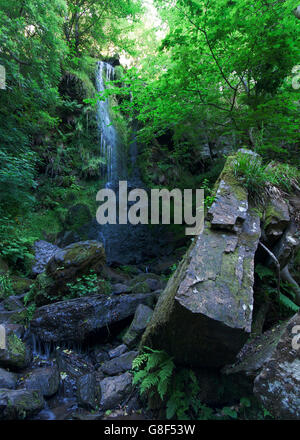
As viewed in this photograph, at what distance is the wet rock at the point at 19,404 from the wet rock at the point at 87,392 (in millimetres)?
442

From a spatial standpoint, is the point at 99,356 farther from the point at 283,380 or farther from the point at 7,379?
the point at 283,380

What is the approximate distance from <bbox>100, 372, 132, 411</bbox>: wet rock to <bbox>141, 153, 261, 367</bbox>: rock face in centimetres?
60

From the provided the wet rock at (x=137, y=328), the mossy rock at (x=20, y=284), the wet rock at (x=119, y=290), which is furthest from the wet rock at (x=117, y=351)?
the mossy rock at (x=20, y=284)

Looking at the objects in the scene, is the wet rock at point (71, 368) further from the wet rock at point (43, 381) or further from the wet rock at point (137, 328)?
the wet rock at point (137, 328)

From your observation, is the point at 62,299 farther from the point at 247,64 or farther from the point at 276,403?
the point at 247,64

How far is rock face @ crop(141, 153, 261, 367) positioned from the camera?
1806 millimetres

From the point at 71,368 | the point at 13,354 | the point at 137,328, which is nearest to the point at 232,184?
the point at 137,328

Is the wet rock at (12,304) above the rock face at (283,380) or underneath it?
underneath

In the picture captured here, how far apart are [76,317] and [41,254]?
380 centimetres

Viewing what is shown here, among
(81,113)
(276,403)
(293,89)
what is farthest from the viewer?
(81,113)

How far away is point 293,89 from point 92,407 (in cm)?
690

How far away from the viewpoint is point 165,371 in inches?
81.7

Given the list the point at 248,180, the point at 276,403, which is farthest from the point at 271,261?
the point at 276,403

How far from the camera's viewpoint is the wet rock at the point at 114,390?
254 centimetres
